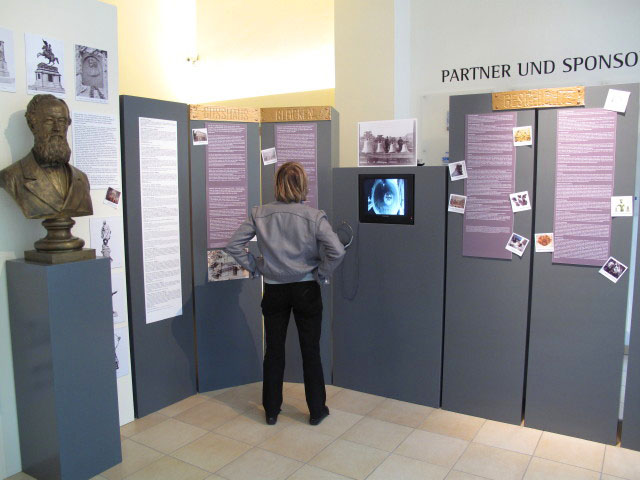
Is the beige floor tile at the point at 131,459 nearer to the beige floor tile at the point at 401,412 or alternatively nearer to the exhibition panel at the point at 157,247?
the exhibition panel at the point at 157,247

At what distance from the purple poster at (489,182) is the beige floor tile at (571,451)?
1.21 meters

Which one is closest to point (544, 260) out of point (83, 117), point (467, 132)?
point (467, 132)

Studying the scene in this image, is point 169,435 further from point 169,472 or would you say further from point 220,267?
point 220,267

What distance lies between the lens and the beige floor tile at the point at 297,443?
314cm

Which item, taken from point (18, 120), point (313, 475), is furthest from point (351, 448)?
point (18, 120)

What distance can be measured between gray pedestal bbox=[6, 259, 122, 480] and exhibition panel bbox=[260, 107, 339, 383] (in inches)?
67.7

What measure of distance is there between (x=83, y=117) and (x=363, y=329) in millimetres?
2473

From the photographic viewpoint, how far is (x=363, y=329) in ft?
13.2

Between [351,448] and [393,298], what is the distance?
3.78 ft

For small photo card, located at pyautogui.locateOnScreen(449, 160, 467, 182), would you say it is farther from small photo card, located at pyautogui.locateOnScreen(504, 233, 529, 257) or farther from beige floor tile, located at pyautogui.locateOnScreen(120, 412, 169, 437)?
beige floor tile, located at pyautogui.locateOnScreen(120, 412, 169, 437)

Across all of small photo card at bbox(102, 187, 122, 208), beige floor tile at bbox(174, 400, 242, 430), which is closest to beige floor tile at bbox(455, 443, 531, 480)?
beige floor tile at bbox(174, 400, 242, 430)

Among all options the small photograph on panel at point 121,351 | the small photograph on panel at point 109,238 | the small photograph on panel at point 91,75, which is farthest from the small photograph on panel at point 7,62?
the small photograph on panel at point 121,351

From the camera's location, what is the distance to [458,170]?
354 centimetres

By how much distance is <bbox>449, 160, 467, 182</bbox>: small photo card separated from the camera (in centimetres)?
353
